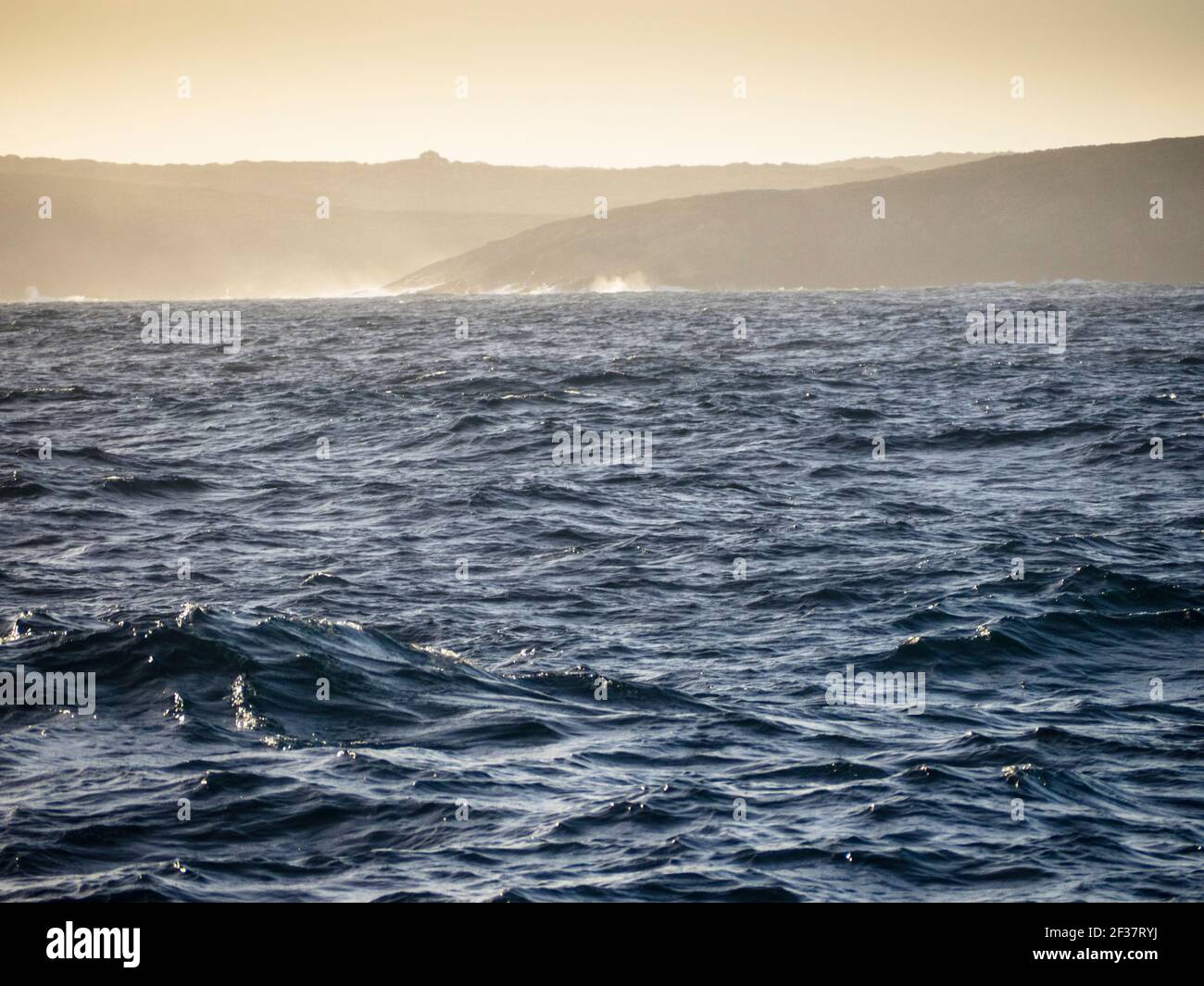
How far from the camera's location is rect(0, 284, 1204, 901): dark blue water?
11.1 meters

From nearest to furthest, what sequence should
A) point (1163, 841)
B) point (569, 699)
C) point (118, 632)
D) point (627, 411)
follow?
point (1163, 841) → point (569, 699) → point (118, 632) → point (627, 411)

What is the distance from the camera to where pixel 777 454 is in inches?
1296

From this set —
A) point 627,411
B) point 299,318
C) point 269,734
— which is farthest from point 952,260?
point 269,734

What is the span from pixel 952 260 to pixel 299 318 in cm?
10731

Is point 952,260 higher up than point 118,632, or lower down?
higher up

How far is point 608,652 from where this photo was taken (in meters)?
17.2

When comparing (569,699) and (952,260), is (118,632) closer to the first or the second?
(569,699)

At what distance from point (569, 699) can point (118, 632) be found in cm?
605

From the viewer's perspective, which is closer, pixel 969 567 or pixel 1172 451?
pixel 969 567

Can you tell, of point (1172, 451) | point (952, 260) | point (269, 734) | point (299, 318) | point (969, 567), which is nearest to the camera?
point (269, 734)

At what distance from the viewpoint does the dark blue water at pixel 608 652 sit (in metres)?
11.1

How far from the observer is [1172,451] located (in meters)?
31.6
